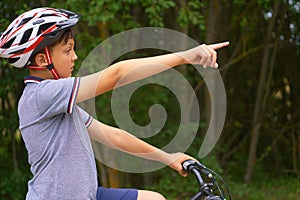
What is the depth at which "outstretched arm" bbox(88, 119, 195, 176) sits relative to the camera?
106 inches

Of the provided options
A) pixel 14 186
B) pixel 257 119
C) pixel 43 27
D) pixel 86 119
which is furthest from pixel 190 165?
pixel 257 119

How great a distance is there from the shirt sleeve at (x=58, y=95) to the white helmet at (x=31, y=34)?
0.58 ft

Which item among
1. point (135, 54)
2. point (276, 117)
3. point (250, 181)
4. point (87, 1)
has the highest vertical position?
point (87, 1)

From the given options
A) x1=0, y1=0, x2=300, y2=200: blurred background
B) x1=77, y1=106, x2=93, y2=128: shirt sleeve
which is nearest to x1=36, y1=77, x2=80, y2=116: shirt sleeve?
x1=77, y1=106, x2=93, y2=128: shirt sleeve

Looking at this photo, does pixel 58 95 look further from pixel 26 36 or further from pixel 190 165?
pixel 190 165

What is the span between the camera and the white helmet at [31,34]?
8.02 ft

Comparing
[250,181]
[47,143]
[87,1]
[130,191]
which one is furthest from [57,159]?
[250,181]

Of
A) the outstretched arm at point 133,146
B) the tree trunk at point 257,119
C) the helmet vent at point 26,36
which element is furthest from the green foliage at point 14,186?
the helmet vent at point 26,36

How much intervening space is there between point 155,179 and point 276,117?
8.26 ft

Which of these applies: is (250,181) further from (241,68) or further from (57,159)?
(57,159)

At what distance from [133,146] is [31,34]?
69 cm

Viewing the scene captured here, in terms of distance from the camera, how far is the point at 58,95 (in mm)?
2320

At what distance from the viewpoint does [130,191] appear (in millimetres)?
2564

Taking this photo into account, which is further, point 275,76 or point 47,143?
point 275,76
